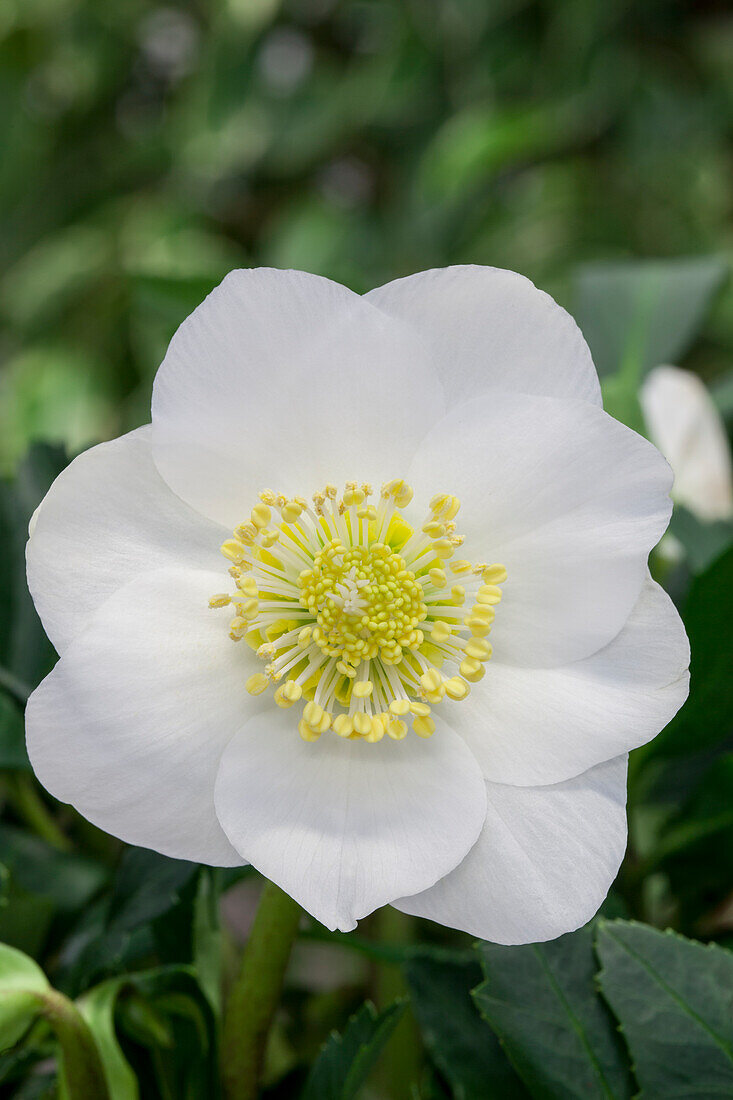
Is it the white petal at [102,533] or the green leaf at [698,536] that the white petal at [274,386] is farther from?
the green leaf at [698,536]

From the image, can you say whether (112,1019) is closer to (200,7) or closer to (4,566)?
(4,566)

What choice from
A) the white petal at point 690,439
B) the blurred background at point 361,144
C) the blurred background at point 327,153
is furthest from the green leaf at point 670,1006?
the blurred background at point 361,144

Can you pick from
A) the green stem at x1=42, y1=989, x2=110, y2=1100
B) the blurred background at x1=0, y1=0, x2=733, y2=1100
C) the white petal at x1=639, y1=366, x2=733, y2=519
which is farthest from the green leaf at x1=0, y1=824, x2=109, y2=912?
the blurred background at x1=0, y1=0, x2=733, y2=1100

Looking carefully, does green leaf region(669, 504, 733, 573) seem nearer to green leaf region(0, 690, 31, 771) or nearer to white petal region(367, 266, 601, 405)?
white petal region(367, 266, 601, 405)

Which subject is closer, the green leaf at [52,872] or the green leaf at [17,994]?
the green leaf at [17,994]

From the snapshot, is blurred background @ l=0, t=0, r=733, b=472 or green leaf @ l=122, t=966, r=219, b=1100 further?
blurred background @ l=0, t=0, r=733, b=472
